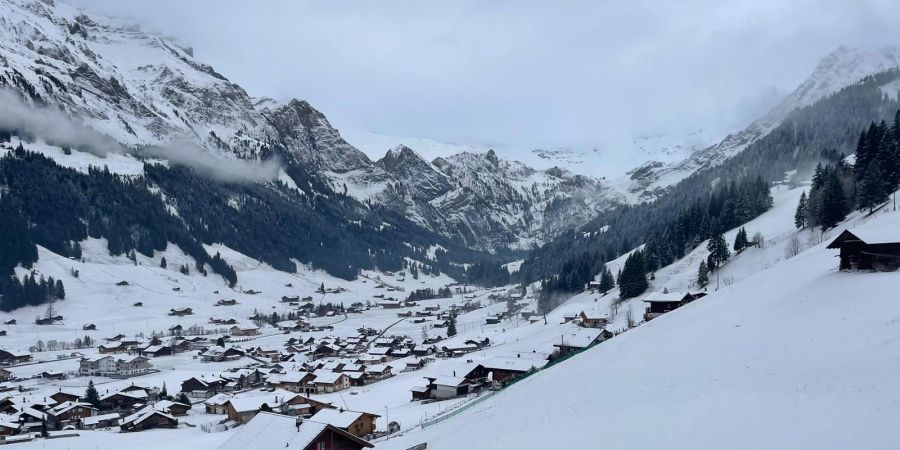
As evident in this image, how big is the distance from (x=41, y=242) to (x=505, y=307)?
378 feet

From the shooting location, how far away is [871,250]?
117 feet

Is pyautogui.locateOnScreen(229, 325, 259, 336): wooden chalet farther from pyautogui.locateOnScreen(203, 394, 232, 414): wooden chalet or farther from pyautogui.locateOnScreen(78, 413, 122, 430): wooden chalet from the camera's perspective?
pyautogui.locateOnScreen(78, 413, 122, 430): wooden chalet

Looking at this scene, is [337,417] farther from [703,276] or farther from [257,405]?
[703,276]

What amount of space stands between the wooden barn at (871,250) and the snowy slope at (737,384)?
5.63ft

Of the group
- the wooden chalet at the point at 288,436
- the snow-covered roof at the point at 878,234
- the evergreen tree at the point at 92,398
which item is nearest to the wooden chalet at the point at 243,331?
the evergreen tree at the point at 92,398

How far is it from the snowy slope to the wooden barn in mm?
1717

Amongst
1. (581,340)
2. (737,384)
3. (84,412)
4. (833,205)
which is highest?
(833,205)

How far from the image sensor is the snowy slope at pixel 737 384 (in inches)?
711

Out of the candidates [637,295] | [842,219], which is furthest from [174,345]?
[842,219]

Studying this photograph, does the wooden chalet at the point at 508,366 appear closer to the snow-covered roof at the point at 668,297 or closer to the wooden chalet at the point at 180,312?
the snow-covered roof at the point at 668,297

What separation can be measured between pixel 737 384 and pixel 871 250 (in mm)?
18725

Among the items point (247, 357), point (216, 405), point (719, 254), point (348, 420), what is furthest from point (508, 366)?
point (247, 357)

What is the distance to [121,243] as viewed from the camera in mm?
177875

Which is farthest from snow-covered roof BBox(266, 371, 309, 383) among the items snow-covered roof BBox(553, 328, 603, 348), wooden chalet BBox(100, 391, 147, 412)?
snow-covered roof BBox(553, 328, 603, 348)
